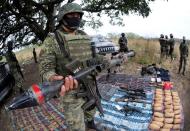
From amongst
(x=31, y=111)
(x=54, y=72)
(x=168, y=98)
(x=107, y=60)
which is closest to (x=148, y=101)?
(x=168, y=98)

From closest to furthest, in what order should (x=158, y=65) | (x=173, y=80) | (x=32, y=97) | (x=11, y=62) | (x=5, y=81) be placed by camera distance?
(x=32, y=97)
(x=5, y=81)
(x=11, y=62)
(x=173, y=80)
(x=158, y=65)

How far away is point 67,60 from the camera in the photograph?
15.1ft

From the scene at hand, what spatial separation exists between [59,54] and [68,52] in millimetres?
129

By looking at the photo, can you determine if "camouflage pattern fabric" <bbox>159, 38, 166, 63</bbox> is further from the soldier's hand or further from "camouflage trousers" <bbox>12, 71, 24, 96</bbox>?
the soldier's hand

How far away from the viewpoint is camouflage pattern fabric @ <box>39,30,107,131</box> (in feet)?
14.7

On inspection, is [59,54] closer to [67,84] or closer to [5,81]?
[67,84]

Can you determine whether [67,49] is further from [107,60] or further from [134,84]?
[134,84]

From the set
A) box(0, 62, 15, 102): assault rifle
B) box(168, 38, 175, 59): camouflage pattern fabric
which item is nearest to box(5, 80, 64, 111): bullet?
box(0, 62, 15, 102): assault rifle

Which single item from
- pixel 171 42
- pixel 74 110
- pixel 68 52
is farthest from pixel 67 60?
pixel 171 42

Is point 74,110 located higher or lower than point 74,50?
lower

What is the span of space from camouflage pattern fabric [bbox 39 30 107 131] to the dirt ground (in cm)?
316

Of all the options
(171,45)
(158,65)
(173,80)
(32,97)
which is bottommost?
(173,80)

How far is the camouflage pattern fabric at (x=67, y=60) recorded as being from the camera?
14.7 feet

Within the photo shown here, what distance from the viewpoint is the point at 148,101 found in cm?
926
